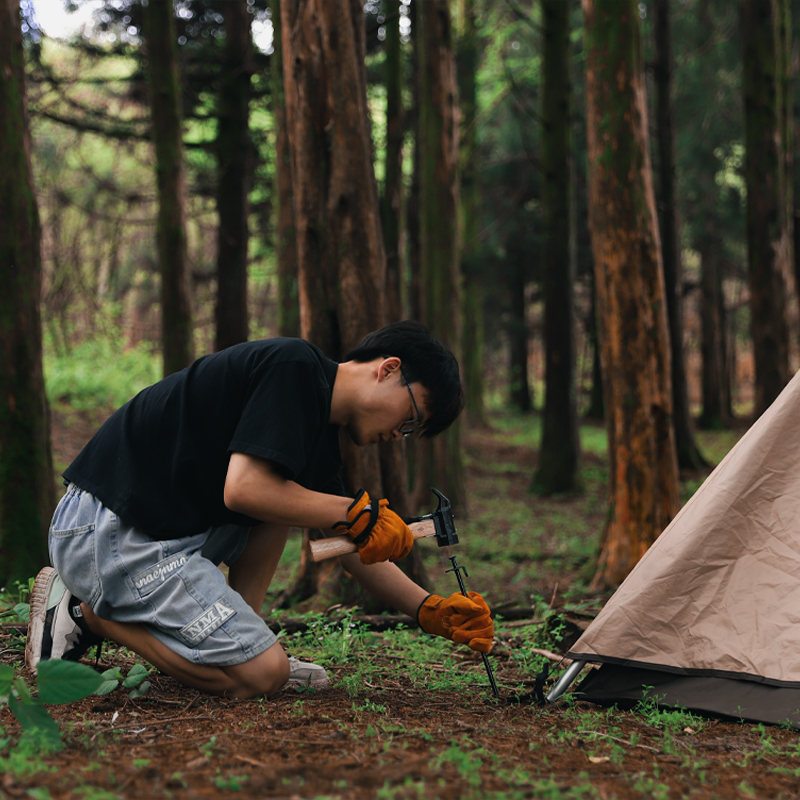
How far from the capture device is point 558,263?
1057 cm

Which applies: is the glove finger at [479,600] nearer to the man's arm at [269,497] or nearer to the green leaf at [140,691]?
the man's arm at [269,497]

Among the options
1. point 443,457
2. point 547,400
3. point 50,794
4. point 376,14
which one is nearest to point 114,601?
point 50,794

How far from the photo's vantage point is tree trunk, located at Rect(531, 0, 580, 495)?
10.4 metres

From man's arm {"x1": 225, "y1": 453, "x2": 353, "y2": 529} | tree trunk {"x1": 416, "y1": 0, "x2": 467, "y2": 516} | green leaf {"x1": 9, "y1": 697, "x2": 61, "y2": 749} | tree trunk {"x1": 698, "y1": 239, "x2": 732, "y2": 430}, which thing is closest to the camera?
green leaf {"x1": 9, "y1": 697, "x2": 61, "y2": 749}

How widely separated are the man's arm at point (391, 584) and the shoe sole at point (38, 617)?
1151 millimetres

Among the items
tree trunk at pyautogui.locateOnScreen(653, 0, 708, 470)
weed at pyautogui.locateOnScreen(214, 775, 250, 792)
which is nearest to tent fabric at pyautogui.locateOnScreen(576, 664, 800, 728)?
weed at pyautogui.locateOnScreen(214, 775, 250, 792)

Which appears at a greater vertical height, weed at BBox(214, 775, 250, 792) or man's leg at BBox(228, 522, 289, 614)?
man's leg at BBox(228, 522, 289, 614)

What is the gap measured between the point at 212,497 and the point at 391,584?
2.76 ft

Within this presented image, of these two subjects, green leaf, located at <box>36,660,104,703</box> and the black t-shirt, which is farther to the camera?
the black t-shirt

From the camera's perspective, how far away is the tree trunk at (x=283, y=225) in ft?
26.8

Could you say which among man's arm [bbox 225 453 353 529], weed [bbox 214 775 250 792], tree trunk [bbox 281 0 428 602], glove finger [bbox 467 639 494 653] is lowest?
glove finger [bbox 467 639 494 653]

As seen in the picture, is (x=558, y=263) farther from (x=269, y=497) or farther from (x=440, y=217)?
(x=269, y=497)

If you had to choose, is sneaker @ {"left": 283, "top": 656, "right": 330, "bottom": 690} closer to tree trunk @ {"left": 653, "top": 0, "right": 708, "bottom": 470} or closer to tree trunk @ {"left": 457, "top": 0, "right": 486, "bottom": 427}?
tree trunk @ {"left": 653, "top": 0, "right": 708, "bottom": 470}

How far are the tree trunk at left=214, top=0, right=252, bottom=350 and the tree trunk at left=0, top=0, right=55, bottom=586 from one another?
22.0 ft
